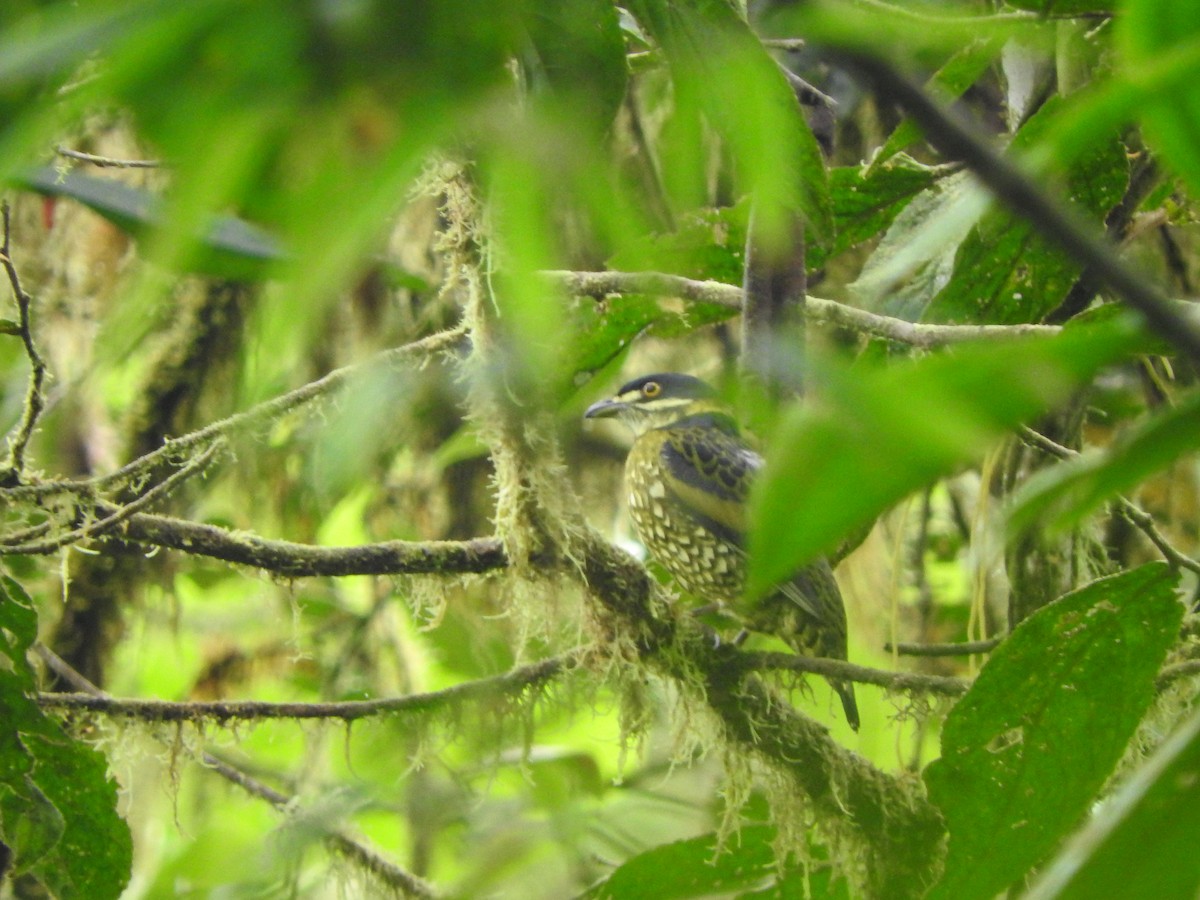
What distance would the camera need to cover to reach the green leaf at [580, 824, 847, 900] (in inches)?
104

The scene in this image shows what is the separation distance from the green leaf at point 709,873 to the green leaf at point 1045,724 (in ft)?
2.23

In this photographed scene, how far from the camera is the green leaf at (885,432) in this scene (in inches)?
23.5

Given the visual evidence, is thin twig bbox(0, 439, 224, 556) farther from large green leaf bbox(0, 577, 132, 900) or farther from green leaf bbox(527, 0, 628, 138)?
green leaf bbox(527, 0, 628, 138)

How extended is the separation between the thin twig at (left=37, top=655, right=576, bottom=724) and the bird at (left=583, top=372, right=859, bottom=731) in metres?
0.63

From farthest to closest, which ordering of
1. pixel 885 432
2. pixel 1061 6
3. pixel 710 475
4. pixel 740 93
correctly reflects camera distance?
pixel 710 475 < pixel 1061 6 < pixel 740 93 < pixel 885 432

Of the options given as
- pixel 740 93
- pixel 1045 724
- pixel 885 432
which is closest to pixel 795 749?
pixel 1045 724

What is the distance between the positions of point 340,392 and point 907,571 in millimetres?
2177

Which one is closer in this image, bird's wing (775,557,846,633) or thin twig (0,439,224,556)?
thin twig (0,439,224,556)

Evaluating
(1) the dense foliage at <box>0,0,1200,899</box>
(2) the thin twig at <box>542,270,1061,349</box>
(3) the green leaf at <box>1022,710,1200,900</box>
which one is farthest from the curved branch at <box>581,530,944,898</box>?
(3) the green leaf at <box>1022,710,1200,900</box>

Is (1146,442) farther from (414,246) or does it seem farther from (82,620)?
(414,246)

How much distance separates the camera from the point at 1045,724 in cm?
207

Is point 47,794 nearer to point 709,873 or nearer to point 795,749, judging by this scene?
point 709,873

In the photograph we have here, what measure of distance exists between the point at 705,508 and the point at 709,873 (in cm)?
101

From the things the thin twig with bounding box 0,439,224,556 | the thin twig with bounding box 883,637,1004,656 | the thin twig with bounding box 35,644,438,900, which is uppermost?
the thin twig with bounding box 0,439,224,556
